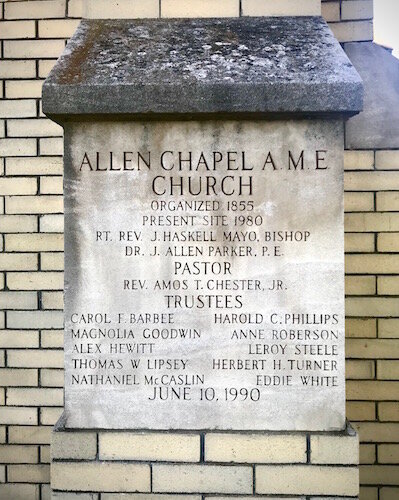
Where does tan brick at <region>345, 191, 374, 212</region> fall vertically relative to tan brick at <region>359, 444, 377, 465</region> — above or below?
above

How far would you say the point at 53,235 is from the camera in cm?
332

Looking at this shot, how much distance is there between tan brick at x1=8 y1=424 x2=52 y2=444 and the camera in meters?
3.32

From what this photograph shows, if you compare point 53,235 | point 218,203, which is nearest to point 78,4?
point 53,235

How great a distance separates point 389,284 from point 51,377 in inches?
79.0

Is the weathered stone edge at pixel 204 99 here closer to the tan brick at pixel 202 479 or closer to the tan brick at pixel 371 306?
the tan brick at pixel 371 306

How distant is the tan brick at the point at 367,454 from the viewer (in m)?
3.25

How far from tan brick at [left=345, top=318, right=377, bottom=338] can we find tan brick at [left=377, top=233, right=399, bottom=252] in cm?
41

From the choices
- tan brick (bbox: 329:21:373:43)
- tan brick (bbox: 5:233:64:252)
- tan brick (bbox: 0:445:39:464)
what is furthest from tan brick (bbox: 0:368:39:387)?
tan brick (bbox: 329:21:373:43)

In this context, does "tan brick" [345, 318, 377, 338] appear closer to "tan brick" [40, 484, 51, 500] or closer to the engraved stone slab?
the engraved stone slab

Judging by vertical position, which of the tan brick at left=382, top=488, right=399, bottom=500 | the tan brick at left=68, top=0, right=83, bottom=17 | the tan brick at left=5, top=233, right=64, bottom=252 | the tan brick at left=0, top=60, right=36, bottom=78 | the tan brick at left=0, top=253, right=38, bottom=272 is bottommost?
the tan brick at left=382, top=488, right=399, bottom=500

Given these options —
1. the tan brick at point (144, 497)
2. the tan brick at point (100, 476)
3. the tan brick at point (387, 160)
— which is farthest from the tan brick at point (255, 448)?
the tan brick at point (387, 160)

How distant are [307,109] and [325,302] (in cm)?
78

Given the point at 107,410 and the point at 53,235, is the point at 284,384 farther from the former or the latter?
the point at 53,235

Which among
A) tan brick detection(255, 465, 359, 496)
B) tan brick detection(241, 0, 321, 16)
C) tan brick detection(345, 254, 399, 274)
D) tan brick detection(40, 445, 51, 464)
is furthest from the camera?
tan brick detection(40, 445, 51, 464)
